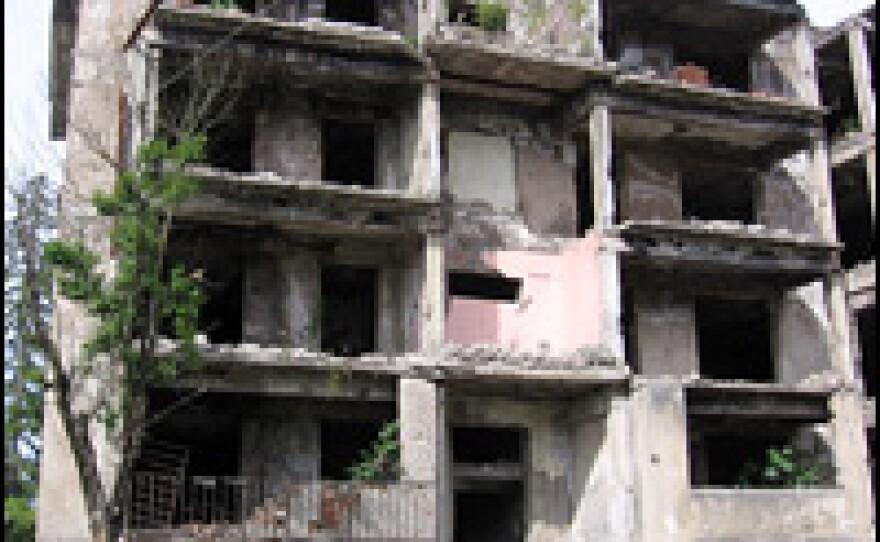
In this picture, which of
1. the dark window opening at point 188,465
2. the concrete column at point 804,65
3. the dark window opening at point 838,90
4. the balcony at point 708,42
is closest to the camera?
the dark window opening at point 188,465

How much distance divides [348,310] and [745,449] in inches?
369

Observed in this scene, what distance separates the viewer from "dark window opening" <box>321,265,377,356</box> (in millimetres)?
18375

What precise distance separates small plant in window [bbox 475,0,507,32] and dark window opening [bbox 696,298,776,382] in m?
7.41

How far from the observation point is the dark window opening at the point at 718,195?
21.7 meters

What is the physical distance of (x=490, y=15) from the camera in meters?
18.6

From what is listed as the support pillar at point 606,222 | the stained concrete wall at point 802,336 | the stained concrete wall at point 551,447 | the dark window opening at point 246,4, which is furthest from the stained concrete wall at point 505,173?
the stained concrete wall at point 802,336

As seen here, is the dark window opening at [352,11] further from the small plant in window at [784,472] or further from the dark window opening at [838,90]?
the small plant in window at [784,472]

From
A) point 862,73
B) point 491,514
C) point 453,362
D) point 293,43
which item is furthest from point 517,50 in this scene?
point 862,73

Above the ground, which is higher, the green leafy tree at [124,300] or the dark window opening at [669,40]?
the dark window opening at [669,40]

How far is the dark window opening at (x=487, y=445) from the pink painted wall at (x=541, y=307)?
1950 mm

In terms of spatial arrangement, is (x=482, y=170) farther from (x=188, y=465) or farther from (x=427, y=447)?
(x=188, y=465)

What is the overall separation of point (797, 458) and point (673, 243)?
4.65 m

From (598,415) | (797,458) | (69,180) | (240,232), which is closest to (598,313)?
(598,415)

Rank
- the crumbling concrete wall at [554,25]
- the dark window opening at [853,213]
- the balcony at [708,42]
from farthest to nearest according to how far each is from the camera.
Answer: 1. the dark window opening at [853,213]
2. the balcony at [708,42]
3. the crumbling concrete wall at [554,25]
